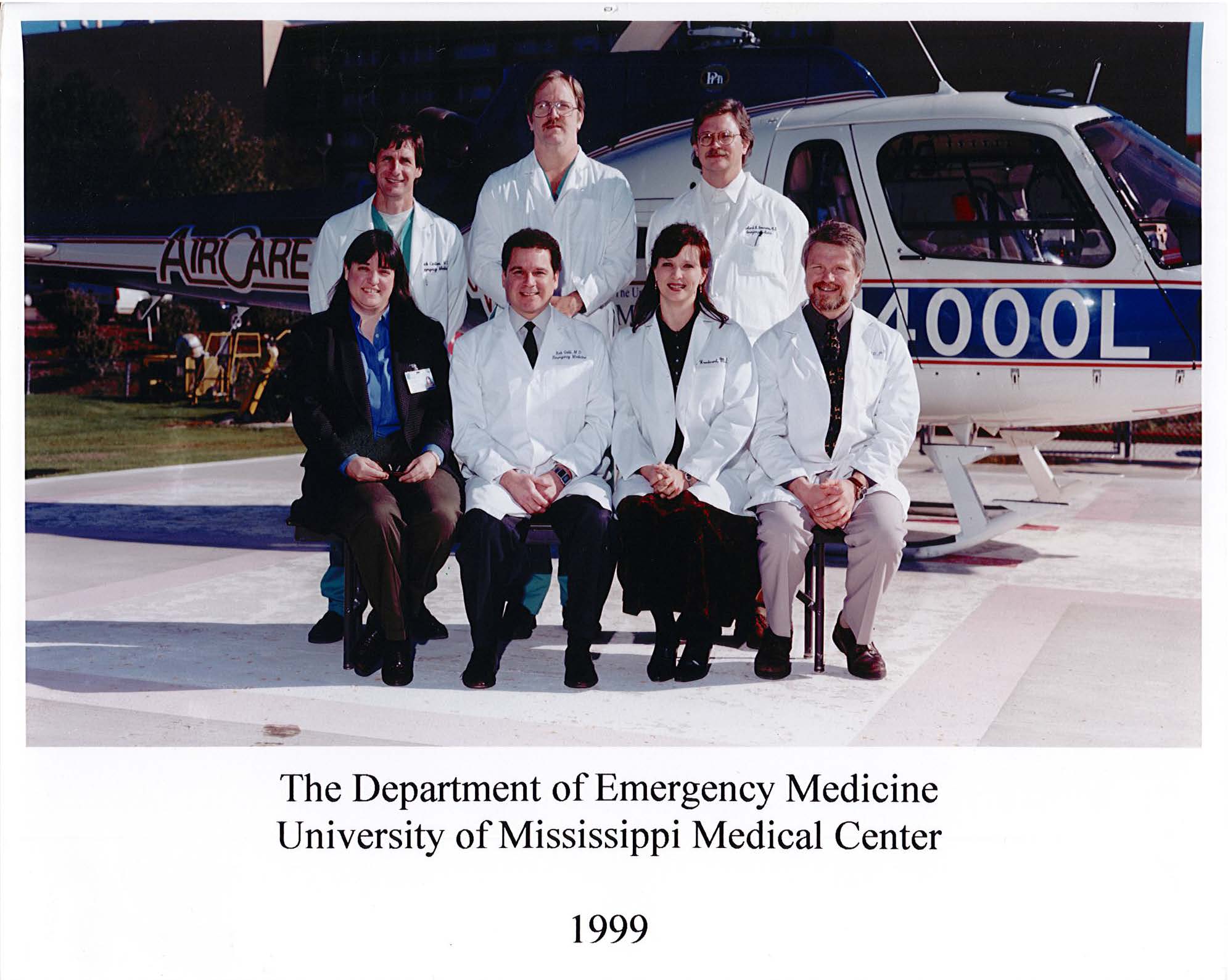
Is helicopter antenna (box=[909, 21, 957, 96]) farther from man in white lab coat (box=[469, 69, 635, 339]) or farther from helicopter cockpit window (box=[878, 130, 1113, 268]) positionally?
man in white lab coat (box=[469, 69, 635, 339])

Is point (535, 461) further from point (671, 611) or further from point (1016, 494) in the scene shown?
point (1016, 494)

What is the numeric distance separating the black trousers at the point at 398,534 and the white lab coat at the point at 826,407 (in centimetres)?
114

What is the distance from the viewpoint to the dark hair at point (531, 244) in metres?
4.10

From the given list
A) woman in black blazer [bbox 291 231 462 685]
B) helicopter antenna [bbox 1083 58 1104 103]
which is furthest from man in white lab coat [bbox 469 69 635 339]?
helicopter antenna [bbox 1083 58 1104 103]

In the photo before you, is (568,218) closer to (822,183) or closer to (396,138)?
(396,138)

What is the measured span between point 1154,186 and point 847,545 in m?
2.98

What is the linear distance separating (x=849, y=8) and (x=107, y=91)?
4.45 meters

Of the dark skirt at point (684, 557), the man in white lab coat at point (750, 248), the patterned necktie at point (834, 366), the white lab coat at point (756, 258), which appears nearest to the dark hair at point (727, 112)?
the man in white lab coat at point (750, 248)

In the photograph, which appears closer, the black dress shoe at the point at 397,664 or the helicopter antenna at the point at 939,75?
the black dress shoe at the point at 397,664

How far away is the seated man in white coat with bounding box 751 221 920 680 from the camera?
4078 millimetres

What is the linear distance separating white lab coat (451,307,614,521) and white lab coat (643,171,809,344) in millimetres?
742

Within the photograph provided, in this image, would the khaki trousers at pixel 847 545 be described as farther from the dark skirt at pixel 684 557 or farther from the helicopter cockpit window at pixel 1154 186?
the helicopter cockpit window at pixel 1154 186

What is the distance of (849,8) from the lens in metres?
4.22

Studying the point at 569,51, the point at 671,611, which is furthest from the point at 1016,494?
the point at 671,611
